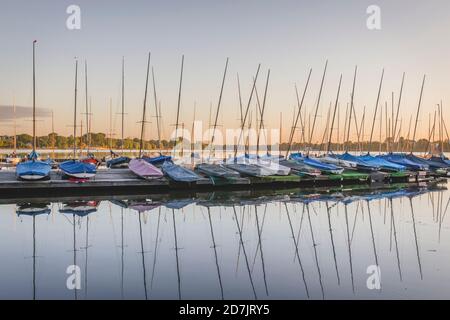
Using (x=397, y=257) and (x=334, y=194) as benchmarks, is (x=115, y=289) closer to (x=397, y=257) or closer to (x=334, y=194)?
(x=397, y=257)

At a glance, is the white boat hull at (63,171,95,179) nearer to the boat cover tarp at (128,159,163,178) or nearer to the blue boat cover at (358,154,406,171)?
the boat cover tarp at (128,159,163,178)

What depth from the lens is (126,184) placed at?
1175 inches

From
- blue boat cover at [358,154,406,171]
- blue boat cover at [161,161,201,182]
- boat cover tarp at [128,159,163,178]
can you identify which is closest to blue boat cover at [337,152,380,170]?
blue boat cover at [358,154,406,171]

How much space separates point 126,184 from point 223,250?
665 inches

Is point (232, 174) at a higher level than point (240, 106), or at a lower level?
lower

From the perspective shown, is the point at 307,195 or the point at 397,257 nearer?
the point at 397,257

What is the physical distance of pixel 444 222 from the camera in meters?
20.3

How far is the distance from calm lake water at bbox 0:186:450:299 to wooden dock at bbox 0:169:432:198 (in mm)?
3574

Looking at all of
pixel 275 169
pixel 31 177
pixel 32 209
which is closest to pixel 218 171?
pixel 275 169

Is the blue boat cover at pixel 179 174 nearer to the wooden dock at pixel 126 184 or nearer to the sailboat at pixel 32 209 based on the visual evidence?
the wooden dock at pixel 126 184

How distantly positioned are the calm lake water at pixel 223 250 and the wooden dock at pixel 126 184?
3.57 metres
